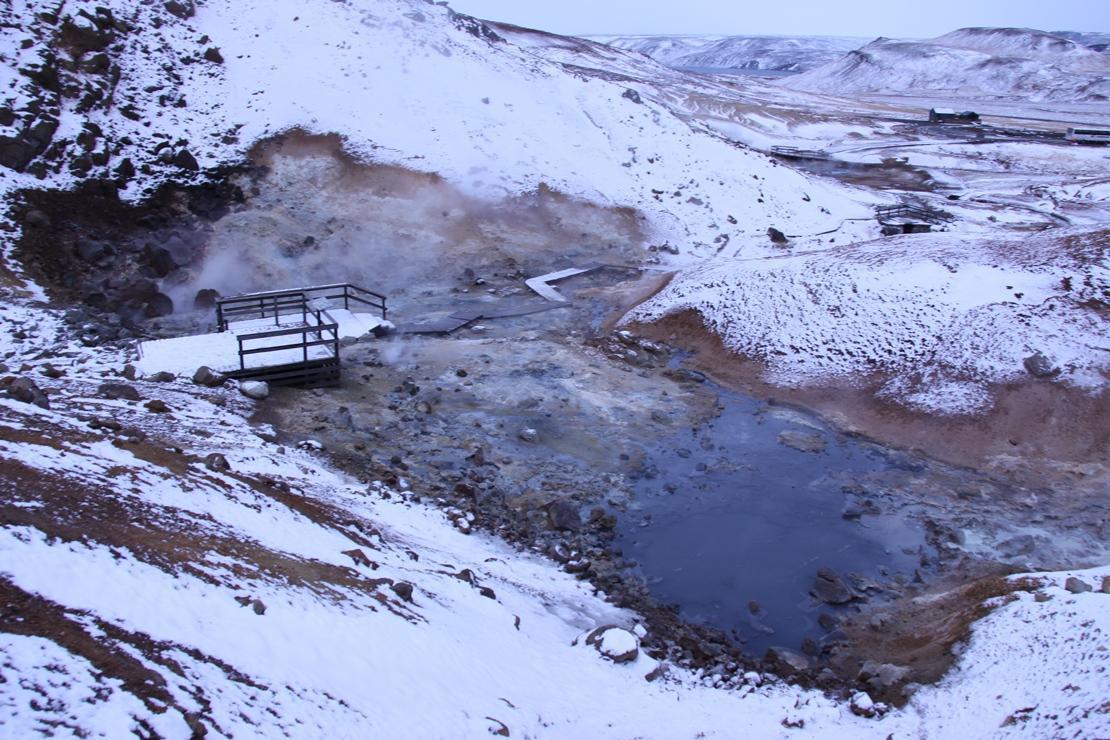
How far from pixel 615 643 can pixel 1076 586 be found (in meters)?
5.67

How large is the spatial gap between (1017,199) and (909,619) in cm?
3457

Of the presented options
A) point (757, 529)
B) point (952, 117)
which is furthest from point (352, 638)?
point (952, 117)

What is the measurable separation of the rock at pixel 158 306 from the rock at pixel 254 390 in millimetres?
6064

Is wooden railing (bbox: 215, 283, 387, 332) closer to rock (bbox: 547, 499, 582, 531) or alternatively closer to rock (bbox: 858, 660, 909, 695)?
rock (bbox: 547, 499, 582, 531)

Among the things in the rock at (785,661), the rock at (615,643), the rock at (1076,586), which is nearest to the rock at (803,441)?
the rock at (1076,586)

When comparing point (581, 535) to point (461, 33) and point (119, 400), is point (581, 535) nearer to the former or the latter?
point (119, 400)

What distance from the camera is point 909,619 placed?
11.2 metres

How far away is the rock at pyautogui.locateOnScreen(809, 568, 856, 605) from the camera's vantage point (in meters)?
11.6

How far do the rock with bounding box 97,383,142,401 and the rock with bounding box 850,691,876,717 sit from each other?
11.1m

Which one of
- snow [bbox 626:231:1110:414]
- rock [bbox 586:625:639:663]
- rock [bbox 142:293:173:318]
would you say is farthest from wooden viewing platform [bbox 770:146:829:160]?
rock [bbox 586:625:639:663]

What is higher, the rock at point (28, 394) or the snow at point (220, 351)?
the rock at point (28, 394)

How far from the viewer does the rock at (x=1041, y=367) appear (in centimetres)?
1706

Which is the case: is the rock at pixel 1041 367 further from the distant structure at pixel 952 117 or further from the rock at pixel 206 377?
the distant structure at pixel 952 117

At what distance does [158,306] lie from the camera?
65.2 ft
